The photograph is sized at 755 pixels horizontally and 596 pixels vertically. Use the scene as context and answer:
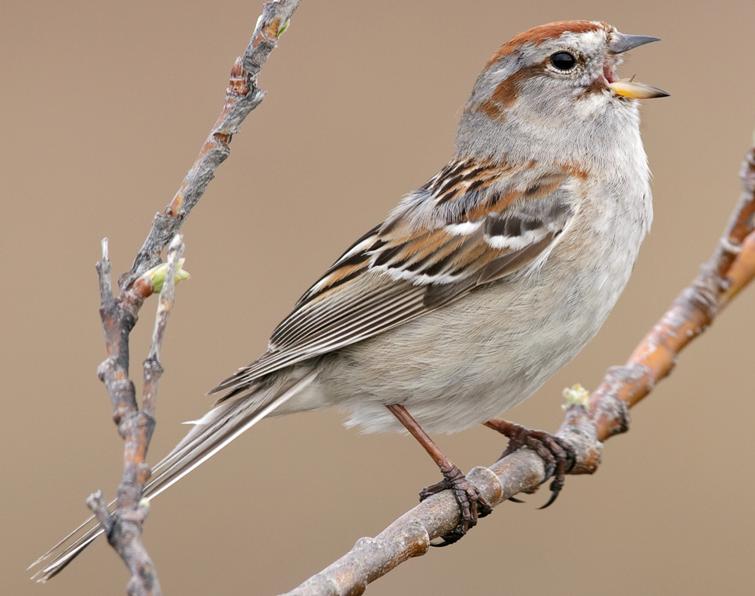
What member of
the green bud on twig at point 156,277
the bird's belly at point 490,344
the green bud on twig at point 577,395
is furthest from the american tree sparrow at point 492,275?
the green bud on twig at point 156,277

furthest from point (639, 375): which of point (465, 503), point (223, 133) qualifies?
point (223, 133)

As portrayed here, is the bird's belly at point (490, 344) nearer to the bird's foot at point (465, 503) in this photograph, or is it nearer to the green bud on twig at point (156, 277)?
the bird's foot at point (465, 503)

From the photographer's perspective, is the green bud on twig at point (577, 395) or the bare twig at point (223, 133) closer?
the bare twig at point (223, 133)

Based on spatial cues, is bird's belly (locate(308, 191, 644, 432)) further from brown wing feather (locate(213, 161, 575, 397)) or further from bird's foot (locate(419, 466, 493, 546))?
bird's foot (locate(419, 466, 493, 546))

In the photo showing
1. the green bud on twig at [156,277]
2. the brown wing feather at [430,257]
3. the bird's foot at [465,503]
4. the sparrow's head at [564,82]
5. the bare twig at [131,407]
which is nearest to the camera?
the bare twig at [131,407]

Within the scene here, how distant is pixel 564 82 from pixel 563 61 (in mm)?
64

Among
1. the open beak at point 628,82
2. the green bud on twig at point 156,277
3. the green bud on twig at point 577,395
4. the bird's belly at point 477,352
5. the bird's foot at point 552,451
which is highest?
the open beak at point 628,82

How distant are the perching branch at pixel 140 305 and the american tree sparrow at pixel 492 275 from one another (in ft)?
4.09

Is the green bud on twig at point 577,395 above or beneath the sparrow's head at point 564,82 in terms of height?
beneath

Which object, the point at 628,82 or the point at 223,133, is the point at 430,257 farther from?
the point at 223,133

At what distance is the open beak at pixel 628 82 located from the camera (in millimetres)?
3377

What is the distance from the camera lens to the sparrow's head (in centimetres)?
343

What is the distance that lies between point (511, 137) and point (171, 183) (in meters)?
2.87

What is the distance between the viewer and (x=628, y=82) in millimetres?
3461
